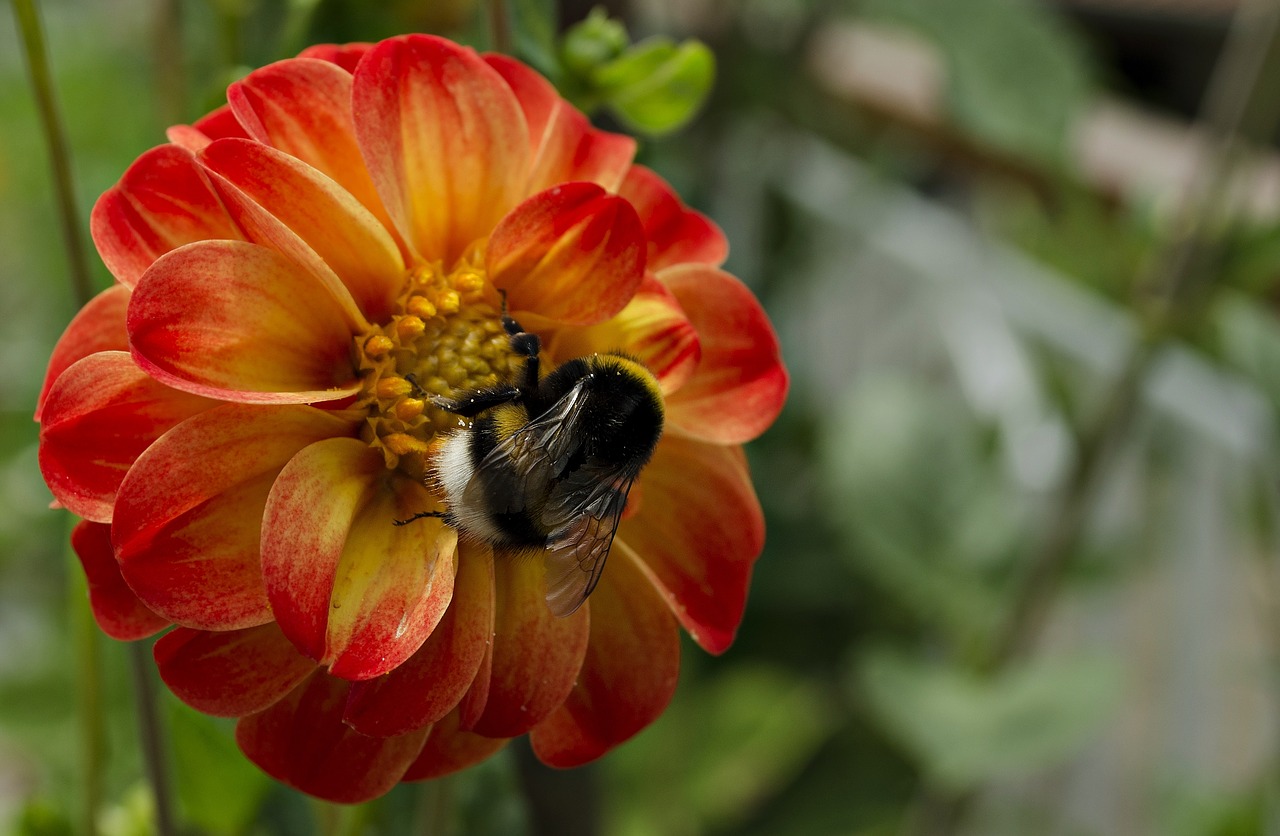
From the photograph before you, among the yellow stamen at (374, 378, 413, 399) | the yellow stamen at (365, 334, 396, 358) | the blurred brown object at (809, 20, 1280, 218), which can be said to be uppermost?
the yellow stamen at (365, 334, 396, 358)

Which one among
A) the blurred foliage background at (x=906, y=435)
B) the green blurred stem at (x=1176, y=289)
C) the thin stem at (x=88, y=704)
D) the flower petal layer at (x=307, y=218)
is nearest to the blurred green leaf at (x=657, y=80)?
the blurred foliage background at (x=906, y=435)

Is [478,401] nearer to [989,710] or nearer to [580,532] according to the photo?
[580,532]

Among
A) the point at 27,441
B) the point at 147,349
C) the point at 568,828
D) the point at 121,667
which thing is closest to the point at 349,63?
the point at 147,349

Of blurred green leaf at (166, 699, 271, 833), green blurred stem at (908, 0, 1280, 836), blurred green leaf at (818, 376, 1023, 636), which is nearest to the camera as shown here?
blurred green leaf at (166, 699, 271, 833)

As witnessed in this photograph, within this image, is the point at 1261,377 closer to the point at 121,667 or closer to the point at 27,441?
the point at 121,667

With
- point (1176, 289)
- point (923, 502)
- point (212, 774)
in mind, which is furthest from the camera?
point (923, 502)

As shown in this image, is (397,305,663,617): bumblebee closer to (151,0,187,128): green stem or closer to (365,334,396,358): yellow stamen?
(365,334,396,358): yellow stamen

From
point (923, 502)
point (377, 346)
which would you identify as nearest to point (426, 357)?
point (377, 346)

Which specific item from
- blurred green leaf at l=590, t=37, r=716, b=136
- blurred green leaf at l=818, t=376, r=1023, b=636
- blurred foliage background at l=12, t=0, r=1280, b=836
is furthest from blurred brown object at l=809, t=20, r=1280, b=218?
blurred green leaf at l=590, t=37, r=716, b=136
